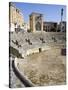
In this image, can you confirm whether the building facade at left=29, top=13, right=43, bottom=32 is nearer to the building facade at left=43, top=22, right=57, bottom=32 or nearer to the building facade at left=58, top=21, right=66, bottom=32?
the building facade at left=43, top=22, right=57, bottom=32

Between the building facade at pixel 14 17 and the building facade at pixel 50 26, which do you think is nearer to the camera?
the building facade at pixel 14 17

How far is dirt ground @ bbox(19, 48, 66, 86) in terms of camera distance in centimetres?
261

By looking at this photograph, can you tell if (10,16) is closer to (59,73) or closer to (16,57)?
(16,57)

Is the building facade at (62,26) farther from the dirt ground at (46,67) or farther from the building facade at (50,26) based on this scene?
the dirt ground at (46,67)

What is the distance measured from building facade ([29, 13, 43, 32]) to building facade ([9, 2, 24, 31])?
113mm

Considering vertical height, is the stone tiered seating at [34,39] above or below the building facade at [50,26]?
below

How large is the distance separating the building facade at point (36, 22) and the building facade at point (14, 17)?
0.11 m

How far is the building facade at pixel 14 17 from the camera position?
256 centimetres

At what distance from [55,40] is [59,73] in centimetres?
36

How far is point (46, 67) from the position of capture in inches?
105

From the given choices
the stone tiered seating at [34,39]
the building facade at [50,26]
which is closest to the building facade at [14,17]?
the stone tiered seating at [34,39]

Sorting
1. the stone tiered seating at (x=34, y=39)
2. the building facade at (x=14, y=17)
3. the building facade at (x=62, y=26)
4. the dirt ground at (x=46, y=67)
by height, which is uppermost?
the building facade at (x=14, y=17)

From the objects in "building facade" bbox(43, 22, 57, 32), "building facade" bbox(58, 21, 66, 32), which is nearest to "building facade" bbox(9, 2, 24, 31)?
"building facade" bbox(43, 22, 57, 32)

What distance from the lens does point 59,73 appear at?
8.91 feet
